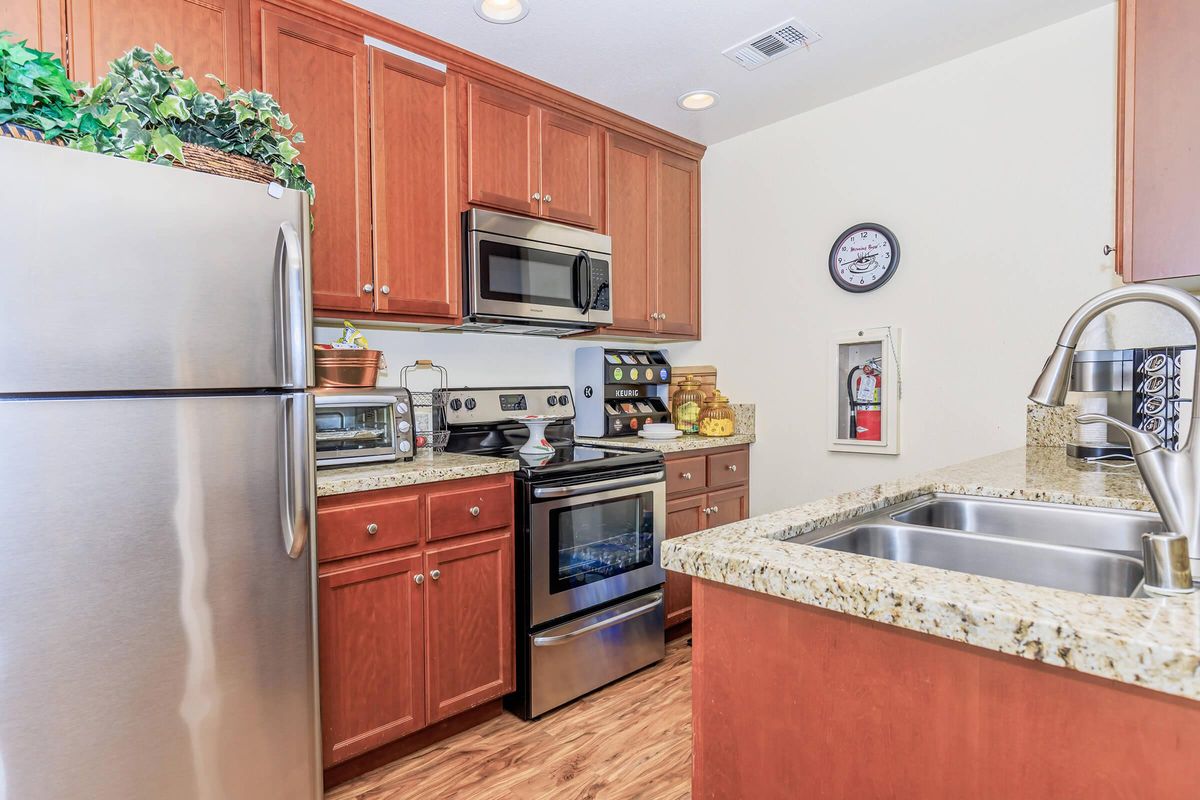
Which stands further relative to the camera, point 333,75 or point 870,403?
point 870,403

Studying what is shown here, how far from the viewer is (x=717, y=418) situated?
3234 millimetres

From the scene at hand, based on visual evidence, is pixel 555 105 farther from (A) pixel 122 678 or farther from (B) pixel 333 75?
(A) pixel 122 678

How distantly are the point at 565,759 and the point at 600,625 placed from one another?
19.9 inches

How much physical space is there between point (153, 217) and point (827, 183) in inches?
104

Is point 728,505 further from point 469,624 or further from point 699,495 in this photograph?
point 469,624

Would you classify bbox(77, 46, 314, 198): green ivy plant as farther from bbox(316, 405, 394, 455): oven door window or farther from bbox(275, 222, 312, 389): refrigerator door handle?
bbox(316, 405, 394, 455): oven door window

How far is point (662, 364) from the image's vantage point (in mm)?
3410

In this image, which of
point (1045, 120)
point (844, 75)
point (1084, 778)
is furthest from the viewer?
point (844, 75)

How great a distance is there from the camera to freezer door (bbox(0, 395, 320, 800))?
1.17 metres

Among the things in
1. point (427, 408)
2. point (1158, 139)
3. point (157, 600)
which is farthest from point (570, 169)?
point (157, 600)

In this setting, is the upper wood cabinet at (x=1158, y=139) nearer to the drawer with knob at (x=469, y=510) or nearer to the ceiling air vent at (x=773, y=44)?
the ceiling air vent at (x=773, y=44)

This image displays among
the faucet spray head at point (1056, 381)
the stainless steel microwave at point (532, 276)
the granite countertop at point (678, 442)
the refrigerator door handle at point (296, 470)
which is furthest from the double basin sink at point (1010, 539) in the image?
the stainless steel microwave at point (532, 276)

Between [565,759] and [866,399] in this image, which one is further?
[866,399]

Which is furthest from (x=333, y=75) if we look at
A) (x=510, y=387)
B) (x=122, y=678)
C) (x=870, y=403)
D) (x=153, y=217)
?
(x=870, y=403)
